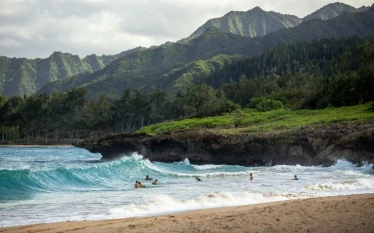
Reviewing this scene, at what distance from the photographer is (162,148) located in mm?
49562

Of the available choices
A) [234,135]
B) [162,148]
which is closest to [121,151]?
[162,148]

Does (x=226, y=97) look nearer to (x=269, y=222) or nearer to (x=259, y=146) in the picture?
(x=259, y=146)

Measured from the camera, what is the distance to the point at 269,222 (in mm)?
11805

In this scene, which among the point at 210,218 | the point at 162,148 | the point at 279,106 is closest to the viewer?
the point at 210,218

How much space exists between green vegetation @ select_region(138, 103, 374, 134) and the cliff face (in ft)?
8.36

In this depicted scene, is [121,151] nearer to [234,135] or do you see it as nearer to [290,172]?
[234,135]

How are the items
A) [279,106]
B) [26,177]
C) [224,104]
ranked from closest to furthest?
1. [26,177]
2. [279,106]
3. [224,104]

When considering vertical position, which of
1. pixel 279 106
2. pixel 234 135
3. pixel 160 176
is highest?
pixel 279 106

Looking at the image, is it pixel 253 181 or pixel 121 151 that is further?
pixel 121 151

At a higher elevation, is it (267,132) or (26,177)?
(267,132)

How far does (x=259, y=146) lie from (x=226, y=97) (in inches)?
2381

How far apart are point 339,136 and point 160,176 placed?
15.7 metres

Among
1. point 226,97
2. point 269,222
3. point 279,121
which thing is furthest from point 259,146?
point 226,97

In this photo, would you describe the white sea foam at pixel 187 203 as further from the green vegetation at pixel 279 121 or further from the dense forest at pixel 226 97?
the dense forest at pixel 226 97
